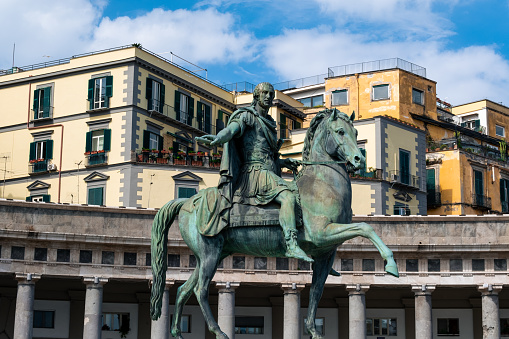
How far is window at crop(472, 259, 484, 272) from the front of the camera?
50.5 m

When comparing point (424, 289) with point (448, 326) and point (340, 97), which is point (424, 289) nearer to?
point (448, 326)

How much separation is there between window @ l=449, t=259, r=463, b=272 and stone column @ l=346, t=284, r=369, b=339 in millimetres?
4688

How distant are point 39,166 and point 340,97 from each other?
2448cm

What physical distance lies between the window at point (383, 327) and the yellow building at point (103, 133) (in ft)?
43.3

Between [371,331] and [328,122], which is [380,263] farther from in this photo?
[328,122]

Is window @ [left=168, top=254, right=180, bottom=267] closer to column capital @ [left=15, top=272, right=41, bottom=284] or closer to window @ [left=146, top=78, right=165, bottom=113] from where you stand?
column capital @ [left=15, top=272, right=41, bottom=284]

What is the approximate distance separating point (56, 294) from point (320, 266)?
123ft

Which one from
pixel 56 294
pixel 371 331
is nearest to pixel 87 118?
pixel 56 294

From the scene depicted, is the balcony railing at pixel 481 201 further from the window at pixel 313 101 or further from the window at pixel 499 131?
the window at pixel 499 131

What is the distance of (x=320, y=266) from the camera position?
17.7 meters

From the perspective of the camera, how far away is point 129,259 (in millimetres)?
49188

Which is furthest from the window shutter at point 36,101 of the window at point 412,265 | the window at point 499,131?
the window at point 499,131

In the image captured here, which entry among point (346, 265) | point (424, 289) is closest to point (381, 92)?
point (346, 265)

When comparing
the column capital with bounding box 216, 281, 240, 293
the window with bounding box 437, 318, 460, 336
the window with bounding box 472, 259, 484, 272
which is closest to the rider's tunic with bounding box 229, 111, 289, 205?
the column capital with bounding box 216, 281, 240, 293
